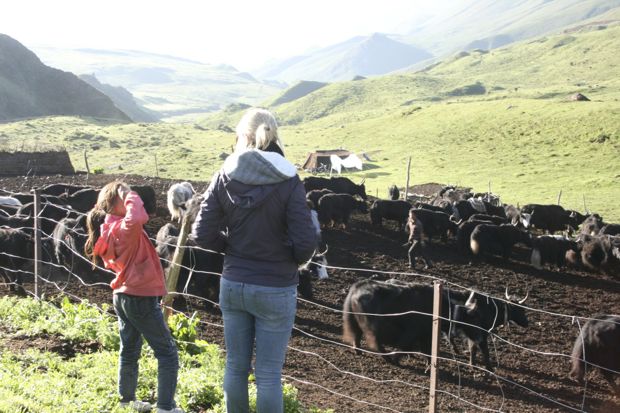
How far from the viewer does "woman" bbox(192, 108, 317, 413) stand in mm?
3752

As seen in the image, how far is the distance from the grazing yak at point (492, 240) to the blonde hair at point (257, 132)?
13227mm

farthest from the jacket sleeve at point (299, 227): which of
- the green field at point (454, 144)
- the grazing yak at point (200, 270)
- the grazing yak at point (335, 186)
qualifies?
the green field at point (454, 144)

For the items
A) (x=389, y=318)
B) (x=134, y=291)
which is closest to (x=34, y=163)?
(x=389, y=318)

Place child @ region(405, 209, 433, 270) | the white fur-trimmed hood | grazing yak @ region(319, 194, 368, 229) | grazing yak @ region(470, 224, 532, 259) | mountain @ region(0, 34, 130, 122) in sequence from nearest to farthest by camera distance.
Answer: the white fur-trimmed hood
child @ region(405, 209, 433, 270)
grazing yak @ region(470, 224, 532, 259)
grazing yak @ region(319, 194, 368, 229)
mountain @ region(0, 34, 130, 122)

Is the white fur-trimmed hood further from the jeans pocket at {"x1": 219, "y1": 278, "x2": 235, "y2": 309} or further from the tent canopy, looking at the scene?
the tent canopy

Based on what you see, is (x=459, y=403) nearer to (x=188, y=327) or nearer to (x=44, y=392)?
(x=188, y=327)

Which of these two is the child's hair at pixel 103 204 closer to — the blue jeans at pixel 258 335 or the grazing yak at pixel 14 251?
the blue jeans at pixel 258 335

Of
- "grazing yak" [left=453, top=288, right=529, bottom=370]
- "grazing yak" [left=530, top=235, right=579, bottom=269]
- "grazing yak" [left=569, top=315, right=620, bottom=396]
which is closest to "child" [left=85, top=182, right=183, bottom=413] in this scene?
"grazing yak" [left=453, top=288, right=529, bottom=370]

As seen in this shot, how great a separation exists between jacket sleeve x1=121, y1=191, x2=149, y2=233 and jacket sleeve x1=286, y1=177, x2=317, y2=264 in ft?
4.22

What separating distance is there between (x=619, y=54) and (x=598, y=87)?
35.5 m

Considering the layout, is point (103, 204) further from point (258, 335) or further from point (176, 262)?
point (176, 262)

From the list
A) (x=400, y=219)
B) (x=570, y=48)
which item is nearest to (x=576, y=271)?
(x=400, y=219)

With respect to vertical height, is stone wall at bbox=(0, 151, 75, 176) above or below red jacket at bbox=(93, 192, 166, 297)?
below

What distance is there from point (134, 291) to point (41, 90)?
8818 centimetres
